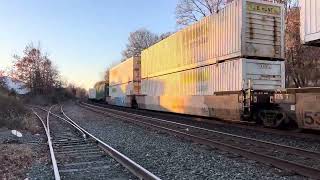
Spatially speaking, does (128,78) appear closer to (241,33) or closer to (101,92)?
(241,33)

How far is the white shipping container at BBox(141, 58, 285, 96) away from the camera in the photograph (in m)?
16.8

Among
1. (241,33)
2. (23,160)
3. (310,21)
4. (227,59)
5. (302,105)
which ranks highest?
(241,33)

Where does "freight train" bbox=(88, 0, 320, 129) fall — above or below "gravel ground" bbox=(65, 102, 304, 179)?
above

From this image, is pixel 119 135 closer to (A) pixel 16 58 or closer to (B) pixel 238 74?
(B) pixel 238 74

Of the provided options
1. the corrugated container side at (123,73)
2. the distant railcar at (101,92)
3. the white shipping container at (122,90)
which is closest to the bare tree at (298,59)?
the white shipping container at (122,90)

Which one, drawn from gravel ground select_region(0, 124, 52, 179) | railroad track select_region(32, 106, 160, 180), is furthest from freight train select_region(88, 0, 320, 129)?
gravel ground select_region(0, 124, 52, 179)

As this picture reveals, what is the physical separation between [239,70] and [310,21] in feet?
17.5

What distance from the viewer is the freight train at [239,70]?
48.2ft

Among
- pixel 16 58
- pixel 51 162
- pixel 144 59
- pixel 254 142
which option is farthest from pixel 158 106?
pixel 16 58

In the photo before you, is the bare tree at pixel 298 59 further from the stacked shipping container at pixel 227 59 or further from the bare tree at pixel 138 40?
the bare tree at pixel 138 40

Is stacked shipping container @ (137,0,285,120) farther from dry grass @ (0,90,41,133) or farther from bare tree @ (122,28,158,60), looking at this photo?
bare tree @ (122,28,158,60)

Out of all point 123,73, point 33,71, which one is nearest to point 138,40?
point 33,71

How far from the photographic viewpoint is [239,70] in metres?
16.8

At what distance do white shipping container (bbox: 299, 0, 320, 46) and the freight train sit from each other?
1493 mm
